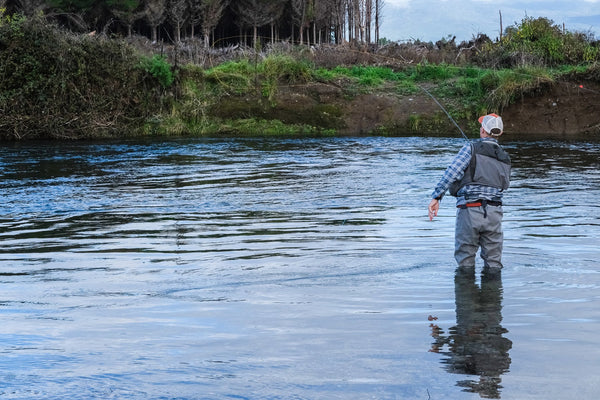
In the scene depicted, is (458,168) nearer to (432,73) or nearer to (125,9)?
(432,73)

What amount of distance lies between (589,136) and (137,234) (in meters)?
21.7

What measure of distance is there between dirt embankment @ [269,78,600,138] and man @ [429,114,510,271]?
21.9 meters

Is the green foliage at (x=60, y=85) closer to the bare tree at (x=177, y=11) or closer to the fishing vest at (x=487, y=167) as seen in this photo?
the bare tree at (x=177, y=11)

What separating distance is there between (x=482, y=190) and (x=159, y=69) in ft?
80.1

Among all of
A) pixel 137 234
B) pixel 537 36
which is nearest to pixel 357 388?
pixel 137 234

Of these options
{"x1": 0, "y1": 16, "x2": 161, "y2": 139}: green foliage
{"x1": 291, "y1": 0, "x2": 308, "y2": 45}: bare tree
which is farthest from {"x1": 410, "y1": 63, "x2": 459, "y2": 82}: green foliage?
{"x1": 291, "y1": 0, "x2": 308, "y2": 45}: bare tree

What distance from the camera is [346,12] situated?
51.1 metres

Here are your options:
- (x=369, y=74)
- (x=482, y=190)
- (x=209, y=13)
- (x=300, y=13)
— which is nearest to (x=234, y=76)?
(x=369, y=74)

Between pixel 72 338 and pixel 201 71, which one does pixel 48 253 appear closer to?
pixel 72 338

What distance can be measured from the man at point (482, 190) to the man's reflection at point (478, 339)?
1.18 feet

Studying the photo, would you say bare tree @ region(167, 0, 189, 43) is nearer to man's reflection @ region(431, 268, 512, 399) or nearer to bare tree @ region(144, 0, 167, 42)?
bare tree @ region(144, 0, 167, 42)

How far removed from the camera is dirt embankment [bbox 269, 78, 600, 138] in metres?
30.3

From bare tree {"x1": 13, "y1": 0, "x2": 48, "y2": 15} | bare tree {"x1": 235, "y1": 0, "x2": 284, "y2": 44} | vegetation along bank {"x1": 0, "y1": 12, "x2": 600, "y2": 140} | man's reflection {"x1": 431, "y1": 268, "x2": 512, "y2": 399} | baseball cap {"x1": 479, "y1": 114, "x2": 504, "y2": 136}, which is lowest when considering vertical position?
man's reflection {"x1": 431, "y1": 268, "x2": 512, "y2": 399}

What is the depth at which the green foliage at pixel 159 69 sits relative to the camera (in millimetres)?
30781
